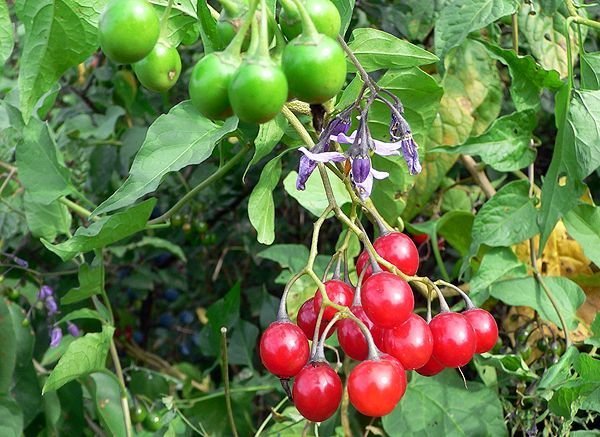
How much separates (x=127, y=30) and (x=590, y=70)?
2.53ft

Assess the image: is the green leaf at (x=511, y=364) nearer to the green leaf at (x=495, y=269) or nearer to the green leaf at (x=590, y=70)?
the green leaf at (x=495, y=269)

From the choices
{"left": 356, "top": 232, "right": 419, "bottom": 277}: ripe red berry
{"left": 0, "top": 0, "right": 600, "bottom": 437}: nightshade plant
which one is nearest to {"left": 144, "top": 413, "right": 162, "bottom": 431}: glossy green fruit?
{"left": 0, "top": 0, "right": 600, "bottom": 437}: nightshade plant

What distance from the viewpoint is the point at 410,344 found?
762 millimetres

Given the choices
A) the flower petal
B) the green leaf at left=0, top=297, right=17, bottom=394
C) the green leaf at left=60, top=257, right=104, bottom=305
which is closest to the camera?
the flower petal

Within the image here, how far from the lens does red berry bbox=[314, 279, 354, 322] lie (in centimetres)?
81

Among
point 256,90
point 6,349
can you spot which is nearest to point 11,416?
point 6,349

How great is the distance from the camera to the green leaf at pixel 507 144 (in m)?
1.22

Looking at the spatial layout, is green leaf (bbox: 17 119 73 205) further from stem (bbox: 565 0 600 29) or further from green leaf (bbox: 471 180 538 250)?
stem (bbox: 565 0 600 29)

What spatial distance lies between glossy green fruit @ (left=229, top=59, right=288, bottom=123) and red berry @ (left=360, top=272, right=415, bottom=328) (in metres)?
0.23

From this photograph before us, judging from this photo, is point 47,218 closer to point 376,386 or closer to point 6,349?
point 6,349

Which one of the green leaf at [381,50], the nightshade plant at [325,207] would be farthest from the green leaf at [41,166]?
the green leaf at [381,50]

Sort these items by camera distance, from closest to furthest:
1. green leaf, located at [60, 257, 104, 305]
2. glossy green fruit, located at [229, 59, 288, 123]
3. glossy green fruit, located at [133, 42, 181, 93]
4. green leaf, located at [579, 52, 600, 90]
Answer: glossy green fruit, located at [229, 59, 288, 123] → glossy green fruit, located at [133, 42, 181, 93] → green leaf, located at [579, 52, 600, 90] → green leaf, located at [60, 257, 104, 305]

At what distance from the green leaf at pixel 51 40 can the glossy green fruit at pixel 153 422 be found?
0.75 metres

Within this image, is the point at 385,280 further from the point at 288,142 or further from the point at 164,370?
the point at 164,370
